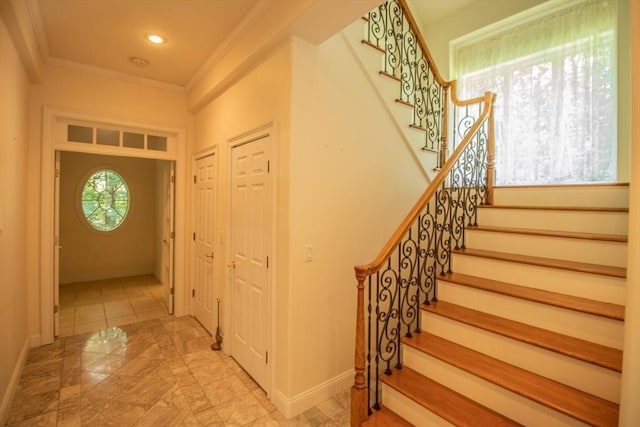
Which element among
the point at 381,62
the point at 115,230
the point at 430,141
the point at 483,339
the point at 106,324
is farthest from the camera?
the point at 115,230

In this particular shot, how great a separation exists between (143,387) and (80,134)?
9.55 ft

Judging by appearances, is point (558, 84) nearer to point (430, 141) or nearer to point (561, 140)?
point (561, 140)

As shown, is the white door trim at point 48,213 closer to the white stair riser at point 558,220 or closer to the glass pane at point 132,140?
the glass pane at point 132,140

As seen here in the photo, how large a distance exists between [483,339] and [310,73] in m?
2.26

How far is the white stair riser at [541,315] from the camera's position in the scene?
70.3 inches

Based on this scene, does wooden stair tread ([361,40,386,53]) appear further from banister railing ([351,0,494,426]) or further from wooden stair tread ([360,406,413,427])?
wooden stair tread ([360,406,413,427])

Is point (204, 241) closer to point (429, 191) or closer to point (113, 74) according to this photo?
point (113, 74)

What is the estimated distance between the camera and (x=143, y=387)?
264 centimetres

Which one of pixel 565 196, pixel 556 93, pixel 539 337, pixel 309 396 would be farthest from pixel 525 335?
pixel 556 93

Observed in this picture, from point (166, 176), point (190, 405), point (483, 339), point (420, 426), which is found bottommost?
point (190, 405)

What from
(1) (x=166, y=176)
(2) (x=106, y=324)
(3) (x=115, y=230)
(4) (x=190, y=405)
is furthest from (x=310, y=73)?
(3) (x=115, y=230)

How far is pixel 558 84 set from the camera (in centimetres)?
377

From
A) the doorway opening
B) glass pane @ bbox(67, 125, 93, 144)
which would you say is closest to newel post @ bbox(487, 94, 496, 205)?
the doorway opening

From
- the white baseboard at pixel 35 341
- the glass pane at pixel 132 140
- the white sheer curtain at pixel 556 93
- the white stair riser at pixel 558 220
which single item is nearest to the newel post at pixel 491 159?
the white stair riser at pixel 558 220
